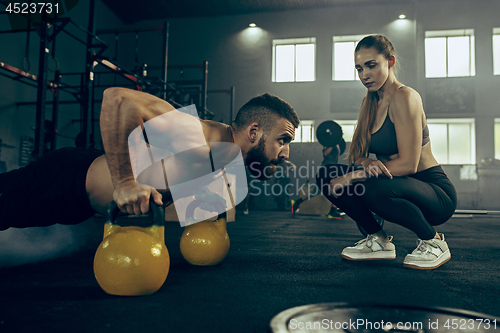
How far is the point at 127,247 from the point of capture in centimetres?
91

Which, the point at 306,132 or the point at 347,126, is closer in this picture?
the point at 347,126

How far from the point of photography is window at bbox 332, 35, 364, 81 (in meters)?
8.14

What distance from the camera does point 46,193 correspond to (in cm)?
121

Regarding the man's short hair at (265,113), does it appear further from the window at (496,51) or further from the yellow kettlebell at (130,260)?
the window at (496,51)

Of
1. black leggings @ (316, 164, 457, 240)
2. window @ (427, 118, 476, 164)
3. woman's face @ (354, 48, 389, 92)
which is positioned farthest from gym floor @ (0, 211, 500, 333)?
window @ (427, 118, 476, 164)

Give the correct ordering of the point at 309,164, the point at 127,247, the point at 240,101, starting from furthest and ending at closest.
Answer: the point at 240,101
the point at 309,164
the point at 127,247

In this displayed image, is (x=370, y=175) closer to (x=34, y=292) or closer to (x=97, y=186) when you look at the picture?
(x=97, y=186)

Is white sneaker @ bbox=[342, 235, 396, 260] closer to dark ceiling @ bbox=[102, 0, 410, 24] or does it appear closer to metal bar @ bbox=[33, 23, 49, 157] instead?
metal bar @ bbox=[33, 23, 49, 157]

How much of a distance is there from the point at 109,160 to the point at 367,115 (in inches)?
47.9

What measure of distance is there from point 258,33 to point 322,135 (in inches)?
174

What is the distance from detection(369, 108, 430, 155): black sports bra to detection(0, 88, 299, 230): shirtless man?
1.51 ft

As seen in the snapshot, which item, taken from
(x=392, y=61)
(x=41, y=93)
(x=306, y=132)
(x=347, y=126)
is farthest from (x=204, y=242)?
(x=347, y=126)

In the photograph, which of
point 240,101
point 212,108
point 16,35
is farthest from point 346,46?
point 16,35

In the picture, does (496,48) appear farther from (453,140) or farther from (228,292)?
(228,292)
